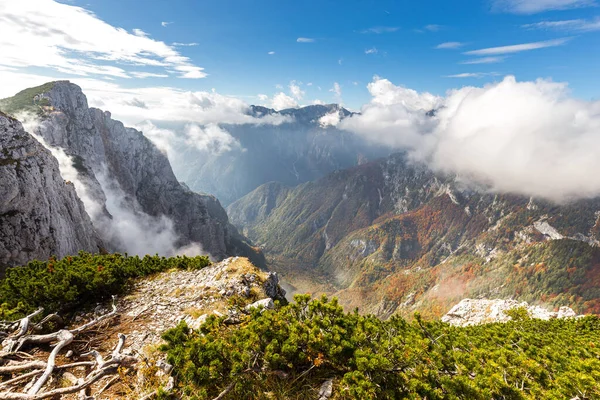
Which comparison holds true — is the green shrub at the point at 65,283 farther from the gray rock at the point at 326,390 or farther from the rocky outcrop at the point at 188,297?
the gray rock at the point at 326,390

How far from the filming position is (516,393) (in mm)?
9570

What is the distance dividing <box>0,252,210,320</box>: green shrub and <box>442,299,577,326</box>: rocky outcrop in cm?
6570

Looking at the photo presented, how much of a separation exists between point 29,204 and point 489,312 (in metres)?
120

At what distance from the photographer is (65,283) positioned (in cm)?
1880

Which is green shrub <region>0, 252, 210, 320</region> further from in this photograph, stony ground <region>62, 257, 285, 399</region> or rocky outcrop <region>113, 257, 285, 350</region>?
rocky outcrop <region>113, 257, 285, 350</region>

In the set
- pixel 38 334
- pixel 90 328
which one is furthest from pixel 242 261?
pixel 38 334


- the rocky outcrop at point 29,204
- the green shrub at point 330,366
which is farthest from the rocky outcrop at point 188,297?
the rocky outcrop at point 29,204

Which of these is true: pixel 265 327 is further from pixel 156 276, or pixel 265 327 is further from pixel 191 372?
pixel 156 276

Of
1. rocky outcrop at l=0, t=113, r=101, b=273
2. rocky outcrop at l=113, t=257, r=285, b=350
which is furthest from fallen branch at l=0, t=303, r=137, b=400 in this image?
rocky outcrop at l=0, t=113, r=101, b=273

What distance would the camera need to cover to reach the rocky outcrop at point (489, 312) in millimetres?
63325

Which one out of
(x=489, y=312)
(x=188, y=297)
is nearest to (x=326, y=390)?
(x=188, y=297)

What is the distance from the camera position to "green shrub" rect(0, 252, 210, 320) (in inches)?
704

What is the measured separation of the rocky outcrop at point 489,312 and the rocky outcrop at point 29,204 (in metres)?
102

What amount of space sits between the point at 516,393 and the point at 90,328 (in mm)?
20741
